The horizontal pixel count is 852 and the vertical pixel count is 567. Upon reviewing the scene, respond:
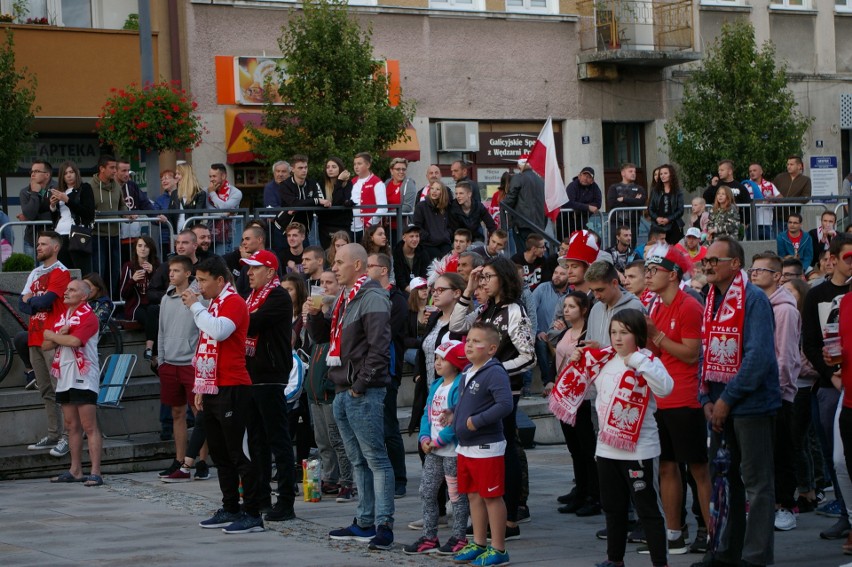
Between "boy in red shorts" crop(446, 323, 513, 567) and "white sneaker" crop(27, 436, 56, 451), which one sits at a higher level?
"boy in red shorts" crop(446, 323, 513, 567)

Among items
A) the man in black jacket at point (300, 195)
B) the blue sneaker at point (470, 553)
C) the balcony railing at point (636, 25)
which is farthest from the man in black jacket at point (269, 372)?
the balcony railing at point (636, 25)

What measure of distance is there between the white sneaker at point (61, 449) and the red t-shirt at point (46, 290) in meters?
0.99

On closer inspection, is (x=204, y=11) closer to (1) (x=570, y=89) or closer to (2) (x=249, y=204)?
(2) (x=249, y=204)

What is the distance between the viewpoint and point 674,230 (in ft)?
65.5

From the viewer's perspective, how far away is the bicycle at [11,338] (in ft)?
47.1

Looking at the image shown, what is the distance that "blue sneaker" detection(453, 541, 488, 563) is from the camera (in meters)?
8.91

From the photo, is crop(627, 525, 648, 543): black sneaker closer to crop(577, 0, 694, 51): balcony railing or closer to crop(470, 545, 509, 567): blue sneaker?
A: crop(470, 545, 509, 567): blue sneaker

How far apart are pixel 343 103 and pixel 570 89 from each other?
25.3 feet

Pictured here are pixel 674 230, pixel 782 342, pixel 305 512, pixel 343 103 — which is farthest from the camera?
pixel 343 103

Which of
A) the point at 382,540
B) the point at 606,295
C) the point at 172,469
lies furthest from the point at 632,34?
the point at 382,540

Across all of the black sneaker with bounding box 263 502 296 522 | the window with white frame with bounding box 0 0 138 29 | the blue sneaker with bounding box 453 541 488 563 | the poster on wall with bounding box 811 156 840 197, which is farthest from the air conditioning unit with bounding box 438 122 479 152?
the blue sneaker with bounding box 453 541 488 563

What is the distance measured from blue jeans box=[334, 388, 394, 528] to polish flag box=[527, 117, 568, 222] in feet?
33.6

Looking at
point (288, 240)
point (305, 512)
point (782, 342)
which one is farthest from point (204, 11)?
point (782, 342)

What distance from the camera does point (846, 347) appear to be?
8.75m
